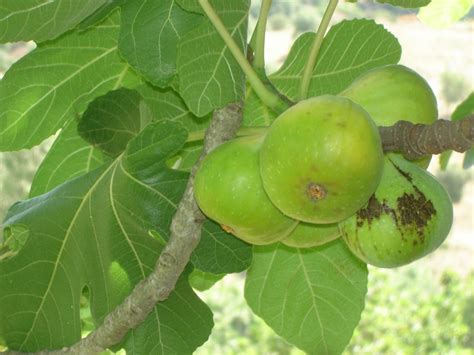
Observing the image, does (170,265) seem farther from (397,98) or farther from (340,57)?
(340,57)

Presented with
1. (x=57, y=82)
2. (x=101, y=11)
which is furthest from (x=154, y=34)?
(x=57, y=82)

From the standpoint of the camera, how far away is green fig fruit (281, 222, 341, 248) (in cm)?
110

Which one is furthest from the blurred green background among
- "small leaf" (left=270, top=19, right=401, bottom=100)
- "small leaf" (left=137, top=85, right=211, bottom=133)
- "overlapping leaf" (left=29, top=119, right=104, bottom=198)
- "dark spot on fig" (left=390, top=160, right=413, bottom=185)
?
"dark spot on fig" (left=390, top=160, right=413, bottom=185)

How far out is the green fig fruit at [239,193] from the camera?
101 cm

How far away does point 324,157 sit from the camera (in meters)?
0.89

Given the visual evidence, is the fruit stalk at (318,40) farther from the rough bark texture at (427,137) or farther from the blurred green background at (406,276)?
the blurred green background at (406,276)

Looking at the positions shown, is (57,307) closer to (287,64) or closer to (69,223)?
(69,223)

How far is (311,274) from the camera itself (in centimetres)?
150

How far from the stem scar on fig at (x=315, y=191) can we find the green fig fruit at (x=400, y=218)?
9 centimetres

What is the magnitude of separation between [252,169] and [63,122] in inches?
24.0

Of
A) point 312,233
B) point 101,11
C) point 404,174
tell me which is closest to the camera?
point 404,174

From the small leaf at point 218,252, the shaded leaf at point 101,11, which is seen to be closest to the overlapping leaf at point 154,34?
the shaded leaf at point 101,11

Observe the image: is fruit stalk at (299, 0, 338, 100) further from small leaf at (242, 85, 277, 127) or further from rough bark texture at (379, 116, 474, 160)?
small leaf at (242, 85, 277, 127)

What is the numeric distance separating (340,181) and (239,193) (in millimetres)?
146
